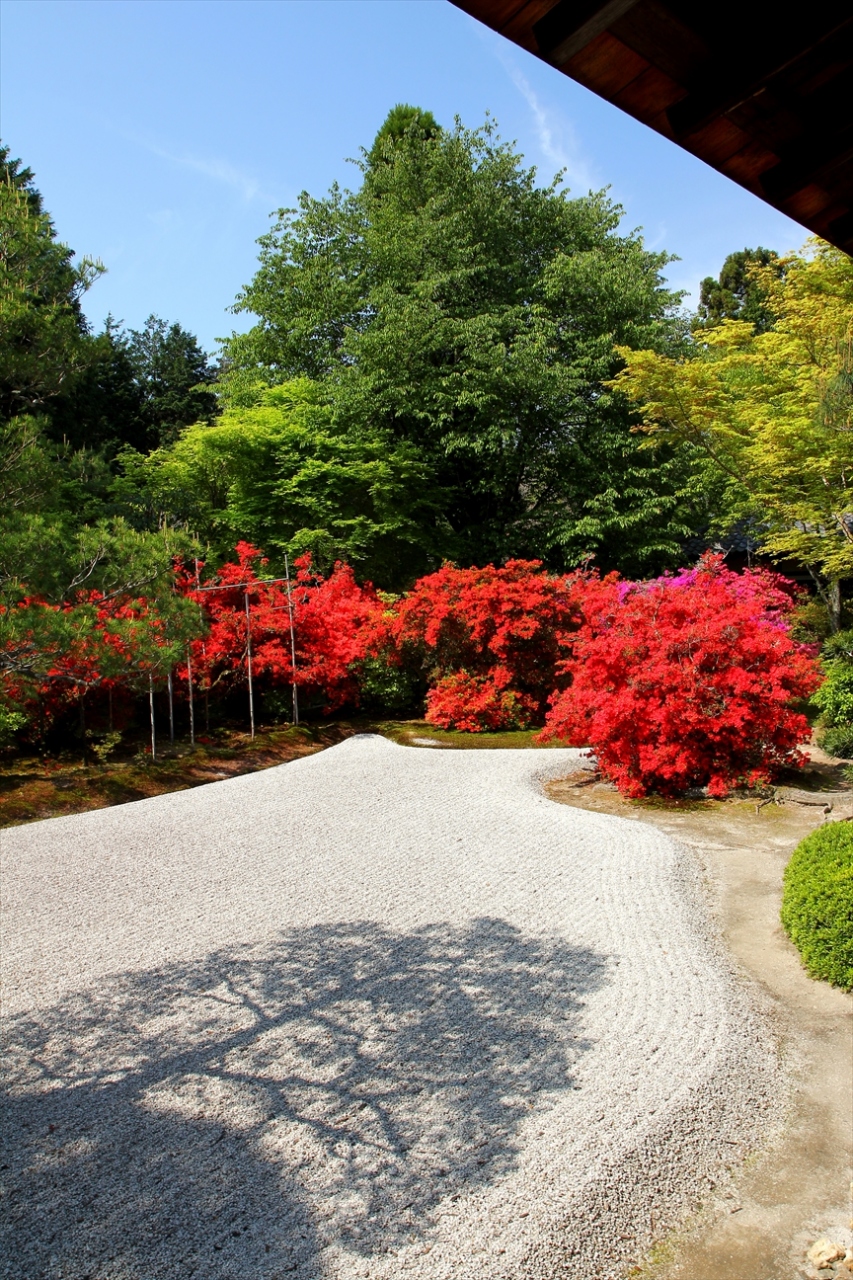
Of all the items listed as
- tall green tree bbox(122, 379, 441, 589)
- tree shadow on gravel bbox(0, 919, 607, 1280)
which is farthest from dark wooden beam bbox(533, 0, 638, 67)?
tall green tree bbox(122, 379, 441, 589)

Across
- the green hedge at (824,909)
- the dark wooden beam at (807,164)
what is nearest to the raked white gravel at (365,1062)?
the green hedge at (824,909)

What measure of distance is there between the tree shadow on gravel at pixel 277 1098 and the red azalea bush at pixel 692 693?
3559mm

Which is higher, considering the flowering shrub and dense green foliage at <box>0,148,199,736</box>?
dense green foliage at <box>0,148,199,736</box>

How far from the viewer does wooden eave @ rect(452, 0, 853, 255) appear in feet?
3.97

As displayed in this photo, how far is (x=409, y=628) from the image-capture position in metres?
13.0

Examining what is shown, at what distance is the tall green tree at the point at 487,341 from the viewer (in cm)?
1689

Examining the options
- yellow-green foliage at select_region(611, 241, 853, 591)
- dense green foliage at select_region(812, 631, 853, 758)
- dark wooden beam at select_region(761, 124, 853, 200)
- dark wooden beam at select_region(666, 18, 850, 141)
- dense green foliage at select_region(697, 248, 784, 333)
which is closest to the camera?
dark wooden beam at select_region(666, 18, 850, 141)

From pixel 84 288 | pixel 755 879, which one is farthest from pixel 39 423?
pixel 755 879

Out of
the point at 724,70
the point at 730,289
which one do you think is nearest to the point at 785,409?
the point at 724,70

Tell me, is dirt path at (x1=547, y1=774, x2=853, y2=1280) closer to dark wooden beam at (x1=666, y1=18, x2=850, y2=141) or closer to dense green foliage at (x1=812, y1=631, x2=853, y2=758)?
dark wooden beam at (x1=666, y1=18, x2=850, y2=141)

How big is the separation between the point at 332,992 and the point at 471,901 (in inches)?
56.2

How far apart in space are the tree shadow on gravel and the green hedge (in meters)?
1.08

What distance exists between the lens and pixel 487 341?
16547 mm

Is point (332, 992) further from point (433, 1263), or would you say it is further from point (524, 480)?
point (524, 480)
